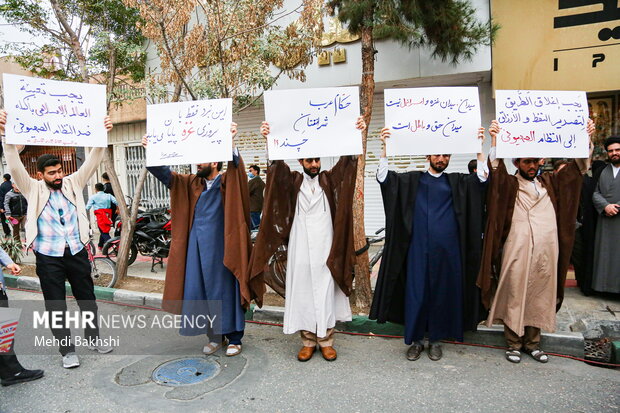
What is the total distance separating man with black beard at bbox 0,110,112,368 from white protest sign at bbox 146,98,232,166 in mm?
512

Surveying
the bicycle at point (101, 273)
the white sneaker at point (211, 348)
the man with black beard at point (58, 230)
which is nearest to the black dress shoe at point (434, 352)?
the white sneaker at point (211, 348)

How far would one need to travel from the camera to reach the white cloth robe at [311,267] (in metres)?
4.06

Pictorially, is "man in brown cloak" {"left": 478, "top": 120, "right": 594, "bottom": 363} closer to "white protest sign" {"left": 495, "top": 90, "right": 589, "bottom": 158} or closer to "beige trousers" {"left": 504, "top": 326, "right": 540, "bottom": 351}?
"beige trousers" {"left": 504, "top": 326, "right": 540, "bottom": 351}

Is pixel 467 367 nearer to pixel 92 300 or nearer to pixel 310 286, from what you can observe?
pixel 310 286

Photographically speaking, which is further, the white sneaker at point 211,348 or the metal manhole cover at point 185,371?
the white sneaker at point 211,348

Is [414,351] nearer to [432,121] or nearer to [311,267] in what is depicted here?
[311,267]

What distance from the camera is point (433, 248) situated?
3994mm

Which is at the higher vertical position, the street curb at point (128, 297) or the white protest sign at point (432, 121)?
the white protest sign at point (432, 121)

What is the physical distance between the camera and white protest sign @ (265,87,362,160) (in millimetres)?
3936

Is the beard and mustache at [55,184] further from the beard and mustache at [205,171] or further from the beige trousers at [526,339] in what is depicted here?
the beige trousers at [526,339]

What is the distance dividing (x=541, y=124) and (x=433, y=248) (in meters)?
1.40

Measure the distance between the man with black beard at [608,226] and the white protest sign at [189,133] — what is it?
14.0 feet

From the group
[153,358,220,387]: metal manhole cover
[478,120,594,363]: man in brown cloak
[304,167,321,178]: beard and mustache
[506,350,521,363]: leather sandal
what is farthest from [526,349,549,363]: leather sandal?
[153,358,220,387]: metal manhole cover

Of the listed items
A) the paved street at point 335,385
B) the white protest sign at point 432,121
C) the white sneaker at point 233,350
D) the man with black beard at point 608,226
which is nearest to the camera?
the paved street at point 335,385
